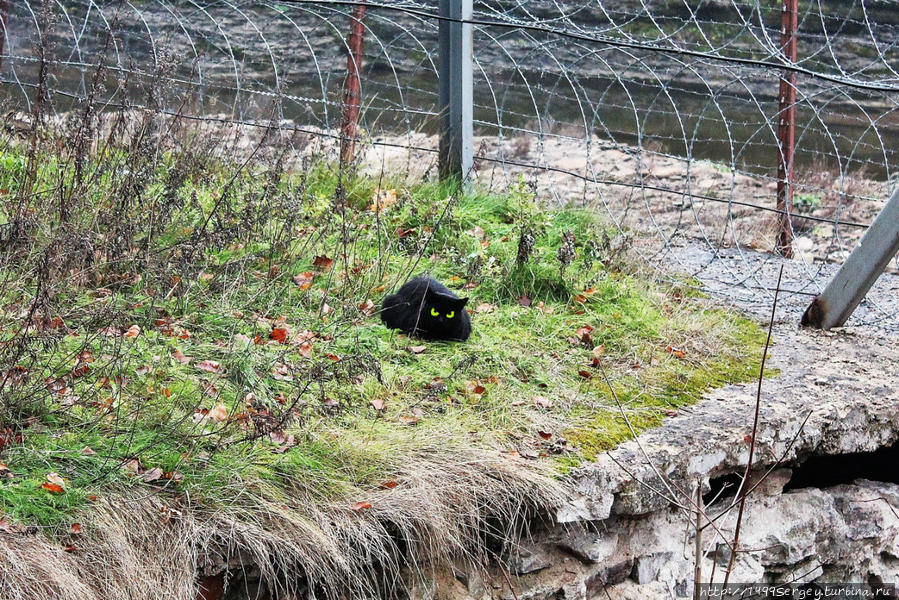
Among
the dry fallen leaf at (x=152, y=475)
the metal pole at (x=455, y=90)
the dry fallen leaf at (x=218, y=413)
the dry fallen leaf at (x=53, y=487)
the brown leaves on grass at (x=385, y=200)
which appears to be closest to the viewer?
the dry fallen leaf at (x=53, y=487)

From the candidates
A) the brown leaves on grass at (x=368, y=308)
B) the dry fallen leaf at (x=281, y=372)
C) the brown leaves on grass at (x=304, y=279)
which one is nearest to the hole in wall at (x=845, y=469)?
the brown leaves on grass at (x=368, y=308)

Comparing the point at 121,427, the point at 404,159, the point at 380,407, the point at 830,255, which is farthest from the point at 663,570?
the point at 830,255

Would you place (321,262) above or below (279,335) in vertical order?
above

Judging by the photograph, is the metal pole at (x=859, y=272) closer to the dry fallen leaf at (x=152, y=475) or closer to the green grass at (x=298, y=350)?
the green grass at (x=298, y=350)

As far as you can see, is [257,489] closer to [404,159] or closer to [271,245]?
[271,245]

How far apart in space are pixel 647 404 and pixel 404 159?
3.84 metres

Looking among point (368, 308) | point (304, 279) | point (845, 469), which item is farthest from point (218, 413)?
point (845, 469)

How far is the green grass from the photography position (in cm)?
344

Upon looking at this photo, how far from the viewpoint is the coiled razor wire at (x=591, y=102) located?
21.1ft

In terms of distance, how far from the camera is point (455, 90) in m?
6.81

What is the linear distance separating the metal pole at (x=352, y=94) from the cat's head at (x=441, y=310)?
4.75ft

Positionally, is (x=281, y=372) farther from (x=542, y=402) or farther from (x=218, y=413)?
(x=542, y=402)

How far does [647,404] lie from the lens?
4.45 m

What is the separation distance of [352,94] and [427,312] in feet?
12.2
